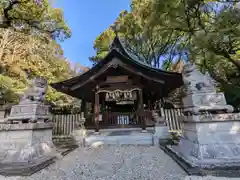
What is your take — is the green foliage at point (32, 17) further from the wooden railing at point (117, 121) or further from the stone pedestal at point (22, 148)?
the stone pedestal at point (22, 148)

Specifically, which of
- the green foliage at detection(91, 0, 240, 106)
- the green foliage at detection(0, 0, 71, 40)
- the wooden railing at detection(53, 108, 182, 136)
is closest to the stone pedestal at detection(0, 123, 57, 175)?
the wooden railing at detection(53, 108, 182, 136)

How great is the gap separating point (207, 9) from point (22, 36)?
10195mm

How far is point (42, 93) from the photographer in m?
3.98

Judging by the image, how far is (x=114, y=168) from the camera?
312 cm

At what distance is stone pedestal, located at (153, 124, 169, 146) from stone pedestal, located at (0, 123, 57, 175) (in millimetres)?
3606

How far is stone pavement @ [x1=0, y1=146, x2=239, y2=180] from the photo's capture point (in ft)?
8.64

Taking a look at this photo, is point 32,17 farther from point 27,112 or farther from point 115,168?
point 115,168

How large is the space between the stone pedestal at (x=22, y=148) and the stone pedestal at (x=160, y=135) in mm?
3606

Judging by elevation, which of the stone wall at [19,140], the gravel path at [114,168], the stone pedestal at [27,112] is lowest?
the gravel path at [114,168]

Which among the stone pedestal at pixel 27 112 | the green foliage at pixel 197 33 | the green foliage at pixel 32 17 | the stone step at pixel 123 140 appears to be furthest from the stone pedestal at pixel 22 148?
the green foliage at pixel 32 17

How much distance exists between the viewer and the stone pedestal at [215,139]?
271 cm

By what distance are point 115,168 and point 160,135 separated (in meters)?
2.77

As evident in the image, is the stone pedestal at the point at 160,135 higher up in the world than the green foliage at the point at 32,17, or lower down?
lower down

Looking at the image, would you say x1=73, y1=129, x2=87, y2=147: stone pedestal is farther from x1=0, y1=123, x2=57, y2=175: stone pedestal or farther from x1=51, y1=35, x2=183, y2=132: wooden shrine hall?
x1=0, y1=123, x2=57, y2=175: stone pedestal
